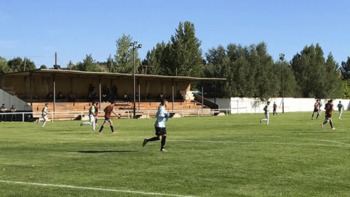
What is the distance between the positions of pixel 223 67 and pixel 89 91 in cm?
3391

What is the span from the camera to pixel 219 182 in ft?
40.5

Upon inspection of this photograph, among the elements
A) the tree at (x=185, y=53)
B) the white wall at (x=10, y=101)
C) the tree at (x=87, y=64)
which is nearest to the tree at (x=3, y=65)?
the tree at (x=87, y=64)

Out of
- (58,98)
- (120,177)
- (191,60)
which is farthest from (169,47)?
(120,177)

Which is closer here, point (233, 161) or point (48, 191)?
point (48, 191)

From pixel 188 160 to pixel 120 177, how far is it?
376 centimetres

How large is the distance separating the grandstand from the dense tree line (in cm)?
1152

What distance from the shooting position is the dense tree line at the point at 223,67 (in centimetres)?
9825

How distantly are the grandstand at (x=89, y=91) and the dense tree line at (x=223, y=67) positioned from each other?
453 inches

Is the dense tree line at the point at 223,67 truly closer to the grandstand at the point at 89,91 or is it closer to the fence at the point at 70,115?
the grandstand at the point at 89,91

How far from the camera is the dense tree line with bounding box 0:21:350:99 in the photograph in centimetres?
9825

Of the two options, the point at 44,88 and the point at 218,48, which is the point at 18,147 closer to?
the point at 44,88

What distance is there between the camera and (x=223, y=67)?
101m

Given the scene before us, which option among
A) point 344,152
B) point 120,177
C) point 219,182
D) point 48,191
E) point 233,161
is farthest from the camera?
point 344,152

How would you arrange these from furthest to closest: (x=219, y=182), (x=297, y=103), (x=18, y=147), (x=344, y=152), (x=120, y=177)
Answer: (x=297, y=103), (x=18, y=147), (x=344, y=152), (x=120, y=177), (x=219, y=182)
